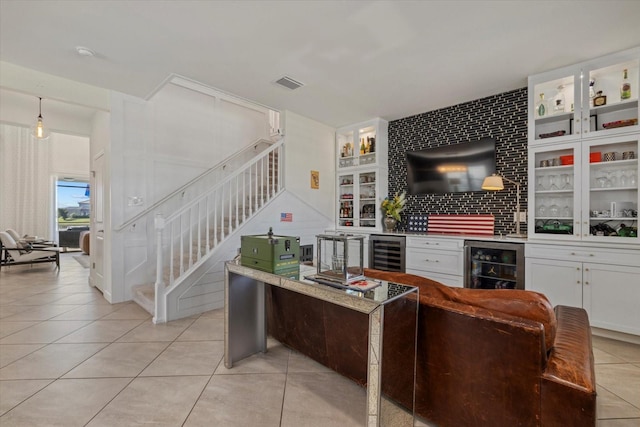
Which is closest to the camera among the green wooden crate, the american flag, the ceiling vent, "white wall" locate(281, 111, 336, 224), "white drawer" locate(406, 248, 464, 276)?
the green wooden crate

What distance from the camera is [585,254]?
10.9 feet

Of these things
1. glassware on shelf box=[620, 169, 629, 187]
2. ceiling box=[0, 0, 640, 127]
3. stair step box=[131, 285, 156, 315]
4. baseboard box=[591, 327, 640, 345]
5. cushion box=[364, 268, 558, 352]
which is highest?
ceiling box=[0, 0, 640, 127]

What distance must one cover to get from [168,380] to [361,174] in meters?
4.78

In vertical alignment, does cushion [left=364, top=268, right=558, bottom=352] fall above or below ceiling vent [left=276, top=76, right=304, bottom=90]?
below

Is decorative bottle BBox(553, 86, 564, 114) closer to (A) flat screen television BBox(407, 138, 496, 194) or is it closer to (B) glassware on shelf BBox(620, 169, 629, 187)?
(A) flat screen television BBox(407, 138, 496, 194)

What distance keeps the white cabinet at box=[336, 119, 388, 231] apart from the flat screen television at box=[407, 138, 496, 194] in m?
0.58

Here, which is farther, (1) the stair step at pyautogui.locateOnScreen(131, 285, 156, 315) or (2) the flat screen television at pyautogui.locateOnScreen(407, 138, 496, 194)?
(2) the flat screen television at pyautogui.locateOnScreen(407, 138, 496, 194)

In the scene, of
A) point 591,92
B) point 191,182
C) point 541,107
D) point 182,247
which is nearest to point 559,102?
point 541,107

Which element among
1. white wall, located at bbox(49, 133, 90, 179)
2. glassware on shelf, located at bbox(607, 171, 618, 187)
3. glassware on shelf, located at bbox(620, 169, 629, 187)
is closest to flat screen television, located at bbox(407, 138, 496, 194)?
glassware on shelf, located at bbox(607, 171, 618, 187)

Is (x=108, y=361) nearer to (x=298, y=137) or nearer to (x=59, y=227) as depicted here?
(x=298, y=137)

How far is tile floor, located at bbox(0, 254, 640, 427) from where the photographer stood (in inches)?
75.0

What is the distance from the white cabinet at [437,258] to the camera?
431 cm

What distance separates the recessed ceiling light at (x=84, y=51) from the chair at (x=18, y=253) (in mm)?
5548

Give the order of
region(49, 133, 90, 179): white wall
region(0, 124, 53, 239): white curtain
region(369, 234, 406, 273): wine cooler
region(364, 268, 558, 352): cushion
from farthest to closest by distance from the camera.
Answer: region(49, 133, 90, 179): white wall → region(0, 124, 53, 239): white curtain → region(369, 234, 406, 273): wine cooler → region(364, 268, 558, 352): cushion
